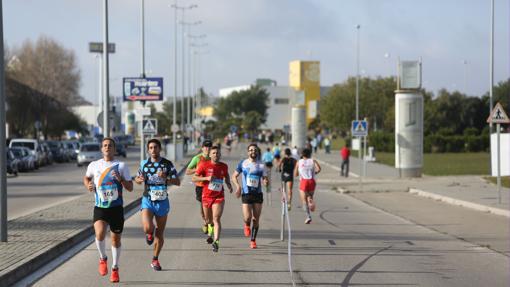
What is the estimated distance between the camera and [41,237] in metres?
13.4

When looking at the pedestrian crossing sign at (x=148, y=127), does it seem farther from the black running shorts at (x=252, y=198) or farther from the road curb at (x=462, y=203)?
the black running shorts at (x=252, y=198)

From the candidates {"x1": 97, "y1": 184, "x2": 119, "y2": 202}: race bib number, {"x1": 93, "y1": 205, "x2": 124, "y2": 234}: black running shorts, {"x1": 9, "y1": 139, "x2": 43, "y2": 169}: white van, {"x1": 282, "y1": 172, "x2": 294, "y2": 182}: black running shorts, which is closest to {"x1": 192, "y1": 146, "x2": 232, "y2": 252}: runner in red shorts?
{"x1": 93, "y1": 205, "x2": 124, "y2": 234}: black running shorts

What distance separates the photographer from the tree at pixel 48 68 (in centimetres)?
8262

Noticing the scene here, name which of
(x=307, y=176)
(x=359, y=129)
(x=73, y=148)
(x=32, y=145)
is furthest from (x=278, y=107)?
(x=307, y=176)

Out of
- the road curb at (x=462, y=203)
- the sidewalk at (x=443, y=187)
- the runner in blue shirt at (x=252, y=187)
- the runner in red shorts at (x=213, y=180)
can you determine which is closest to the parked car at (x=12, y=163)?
the sidewalk at (x=443, y=187)

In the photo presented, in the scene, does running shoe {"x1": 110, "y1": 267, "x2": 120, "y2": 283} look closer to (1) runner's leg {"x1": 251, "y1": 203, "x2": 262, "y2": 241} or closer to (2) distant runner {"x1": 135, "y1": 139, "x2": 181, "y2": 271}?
(2) distant runner {"x1": 135, "y1": 139, "x2": 181, "y2": 271}

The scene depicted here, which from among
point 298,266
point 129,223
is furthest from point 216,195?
point 129,223

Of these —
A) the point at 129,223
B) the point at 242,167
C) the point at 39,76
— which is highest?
the point at 39,76

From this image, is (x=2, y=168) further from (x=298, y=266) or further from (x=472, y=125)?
(x=472, y=125)

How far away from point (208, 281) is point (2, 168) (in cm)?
473

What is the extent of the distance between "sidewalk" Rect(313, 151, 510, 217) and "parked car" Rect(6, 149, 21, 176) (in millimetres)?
16608

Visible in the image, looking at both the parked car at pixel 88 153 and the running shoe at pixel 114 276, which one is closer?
the running shoe at pixel 114 276

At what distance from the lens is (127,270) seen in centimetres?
1073

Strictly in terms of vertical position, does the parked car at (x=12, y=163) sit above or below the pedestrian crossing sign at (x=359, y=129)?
below
